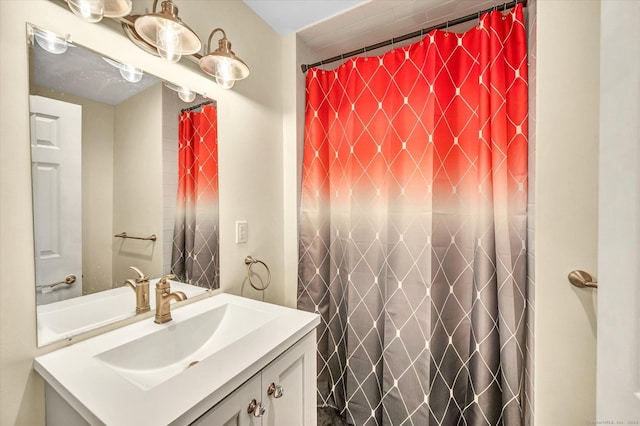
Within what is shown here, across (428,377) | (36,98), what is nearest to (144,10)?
(36,98)

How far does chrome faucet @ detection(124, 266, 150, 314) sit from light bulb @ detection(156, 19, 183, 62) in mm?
741

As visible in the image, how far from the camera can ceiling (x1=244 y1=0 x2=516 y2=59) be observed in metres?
1.25

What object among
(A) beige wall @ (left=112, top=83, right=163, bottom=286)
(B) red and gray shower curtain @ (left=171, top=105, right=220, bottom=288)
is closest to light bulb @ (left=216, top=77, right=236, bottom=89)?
(B) red and gray shower curtain @ (left=171, top=105, right=220, bottom=288)

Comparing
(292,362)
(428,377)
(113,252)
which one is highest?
(113,252)

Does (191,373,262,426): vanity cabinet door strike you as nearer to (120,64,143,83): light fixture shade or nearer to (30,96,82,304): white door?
(30,96,82,304): white door

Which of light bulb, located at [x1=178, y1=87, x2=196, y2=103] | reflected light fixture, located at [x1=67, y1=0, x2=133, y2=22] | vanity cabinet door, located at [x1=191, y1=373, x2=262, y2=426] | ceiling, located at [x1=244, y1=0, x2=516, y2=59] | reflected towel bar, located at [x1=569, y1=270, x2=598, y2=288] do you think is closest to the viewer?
vanity cabinet door, located at [x1=191, y1=373, x2=262, y2=426]

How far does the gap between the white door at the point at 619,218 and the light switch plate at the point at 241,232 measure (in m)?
1.24

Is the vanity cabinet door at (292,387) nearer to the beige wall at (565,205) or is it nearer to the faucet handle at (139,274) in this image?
the faucet handle at (139,274)

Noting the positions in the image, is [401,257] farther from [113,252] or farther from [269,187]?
[113,252]

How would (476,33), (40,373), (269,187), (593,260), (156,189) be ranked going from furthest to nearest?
1. (269,187)
2. (476,33)
3. (156,189)
4. (593,260)
5. (40,373)

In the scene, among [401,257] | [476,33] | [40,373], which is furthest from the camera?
[401,257]

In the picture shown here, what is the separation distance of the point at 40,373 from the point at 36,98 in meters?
0.71

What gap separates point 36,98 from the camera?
678 millimetres

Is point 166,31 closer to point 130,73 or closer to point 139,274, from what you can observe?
point 130,73
